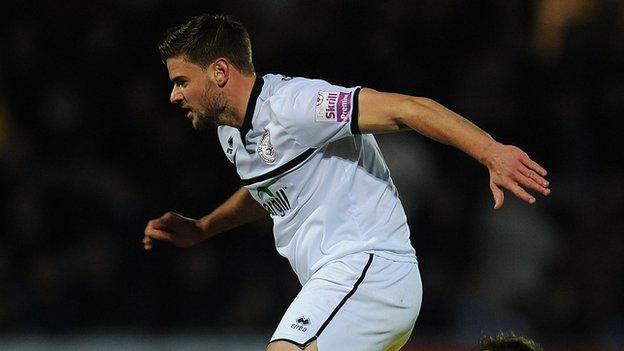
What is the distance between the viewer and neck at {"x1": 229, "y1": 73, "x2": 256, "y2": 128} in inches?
159

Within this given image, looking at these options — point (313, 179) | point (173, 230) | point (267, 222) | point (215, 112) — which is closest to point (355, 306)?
point (313, 179)

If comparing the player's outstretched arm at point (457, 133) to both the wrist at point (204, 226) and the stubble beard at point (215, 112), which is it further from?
the wrist at point (204, 226)

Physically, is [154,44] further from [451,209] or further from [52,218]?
[451,209]

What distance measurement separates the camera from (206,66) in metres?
4.02

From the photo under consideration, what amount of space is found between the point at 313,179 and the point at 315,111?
29cm

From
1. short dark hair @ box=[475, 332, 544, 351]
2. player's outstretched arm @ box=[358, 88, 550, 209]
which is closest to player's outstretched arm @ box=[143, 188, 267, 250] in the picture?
player's outstretched arm @ box=[358, 88, 550, 209]

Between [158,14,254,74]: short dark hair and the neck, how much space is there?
0.04m

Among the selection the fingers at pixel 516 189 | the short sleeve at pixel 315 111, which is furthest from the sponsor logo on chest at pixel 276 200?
the fingers at pixel 516 189

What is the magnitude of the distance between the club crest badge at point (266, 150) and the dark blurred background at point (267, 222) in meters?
3.25

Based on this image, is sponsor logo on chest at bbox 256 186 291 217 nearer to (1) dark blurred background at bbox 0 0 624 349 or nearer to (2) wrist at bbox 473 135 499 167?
(2) wrist at bbox 473 135 499 167

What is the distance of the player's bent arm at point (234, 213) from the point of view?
468 centimetres

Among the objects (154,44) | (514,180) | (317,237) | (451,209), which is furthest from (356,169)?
(154,44)

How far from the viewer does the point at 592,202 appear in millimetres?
7520

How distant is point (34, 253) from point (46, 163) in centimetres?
67
